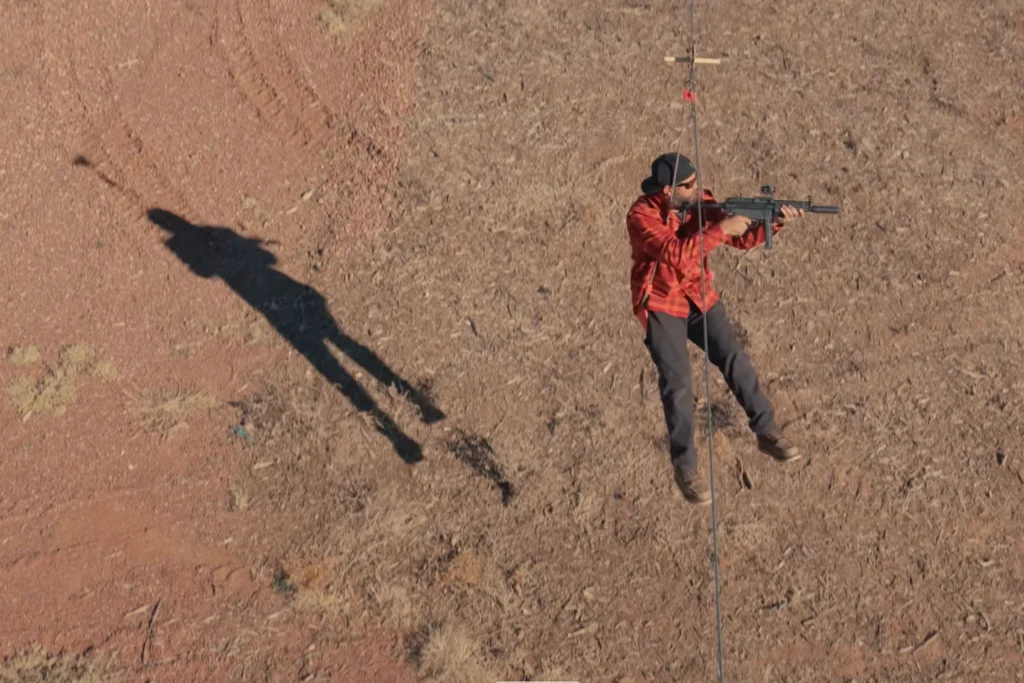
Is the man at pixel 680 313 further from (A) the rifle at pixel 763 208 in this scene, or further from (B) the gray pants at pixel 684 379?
(A) the rifle at pixel 763 208

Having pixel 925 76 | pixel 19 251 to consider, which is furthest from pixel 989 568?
pixel 19 251

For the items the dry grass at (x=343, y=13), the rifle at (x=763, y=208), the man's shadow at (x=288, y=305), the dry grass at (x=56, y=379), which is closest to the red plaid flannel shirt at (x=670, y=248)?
the rifle at (x=763, y=208)

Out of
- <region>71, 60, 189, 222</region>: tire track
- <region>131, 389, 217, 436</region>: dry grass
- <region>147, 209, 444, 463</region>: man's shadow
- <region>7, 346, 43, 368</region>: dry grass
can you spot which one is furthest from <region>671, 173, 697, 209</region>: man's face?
<region>7, 346, 43, 368</region>: dry grass

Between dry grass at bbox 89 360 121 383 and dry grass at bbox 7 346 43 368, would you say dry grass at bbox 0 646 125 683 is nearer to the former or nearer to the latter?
dry grass at bbox 89 360 121 383

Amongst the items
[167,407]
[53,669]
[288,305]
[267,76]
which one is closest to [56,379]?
[167,407]

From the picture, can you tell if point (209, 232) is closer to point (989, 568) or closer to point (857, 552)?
point (857, 552)

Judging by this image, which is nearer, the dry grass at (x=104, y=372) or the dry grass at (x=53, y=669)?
the dry grass at (x=53, y=669)
